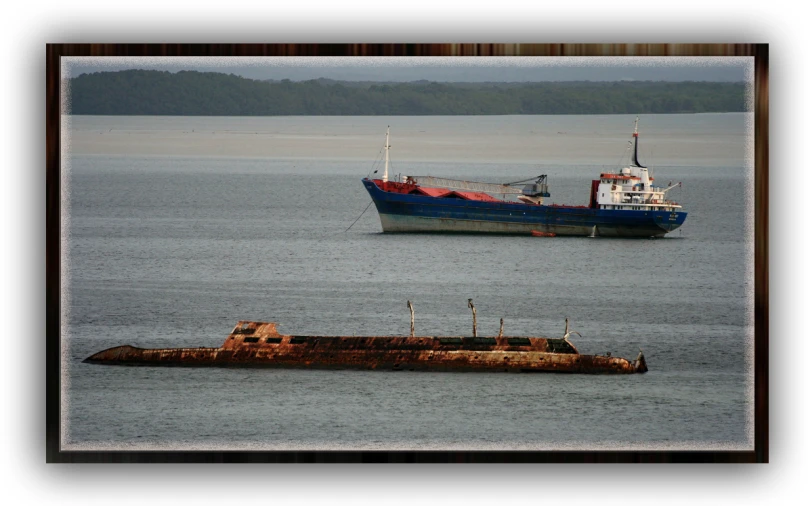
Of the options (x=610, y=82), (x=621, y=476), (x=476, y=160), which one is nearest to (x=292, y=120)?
(x=476, y=160)

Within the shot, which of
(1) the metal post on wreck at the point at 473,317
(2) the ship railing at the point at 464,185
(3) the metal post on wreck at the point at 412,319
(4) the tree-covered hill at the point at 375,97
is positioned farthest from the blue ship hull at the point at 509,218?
(4) the tree-covered hill at the point at 375,97

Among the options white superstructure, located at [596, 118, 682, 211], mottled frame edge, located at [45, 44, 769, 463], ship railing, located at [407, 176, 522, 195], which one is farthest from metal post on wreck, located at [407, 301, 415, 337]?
white superstructure, located at [596, 118, 682, 211]

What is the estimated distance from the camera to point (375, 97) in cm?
882

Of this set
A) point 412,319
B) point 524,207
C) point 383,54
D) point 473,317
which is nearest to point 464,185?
point 524,207

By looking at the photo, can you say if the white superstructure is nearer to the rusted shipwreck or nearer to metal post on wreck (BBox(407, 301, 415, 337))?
the rusted shipwreck

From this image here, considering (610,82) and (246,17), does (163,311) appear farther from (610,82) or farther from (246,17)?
(610,82)

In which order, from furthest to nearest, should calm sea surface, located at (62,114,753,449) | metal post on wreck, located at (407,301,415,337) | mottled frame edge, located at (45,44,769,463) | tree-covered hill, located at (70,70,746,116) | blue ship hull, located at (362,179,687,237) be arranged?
blue ship hull, located at (362,179,687,237), metal post on wreck, located at (407,301,415,337), tree-covered hill, located at (70,70,746,116), calm sea surface, located at (62,114,753,449), mottled frame edge, located at (45,44,769,463)

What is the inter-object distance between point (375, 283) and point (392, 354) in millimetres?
610

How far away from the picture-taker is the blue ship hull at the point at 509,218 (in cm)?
959

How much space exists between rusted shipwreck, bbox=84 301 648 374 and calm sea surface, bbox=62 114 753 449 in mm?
76

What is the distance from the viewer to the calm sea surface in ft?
27.7

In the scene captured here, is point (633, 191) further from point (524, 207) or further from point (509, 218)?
point (509, 218)

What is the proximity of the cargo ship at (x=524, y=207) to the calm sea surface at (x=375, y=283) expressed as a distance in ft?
0.47

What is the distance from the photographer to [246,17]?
8375mm
